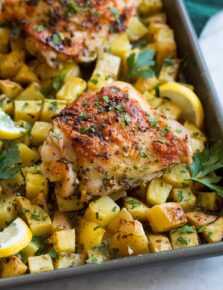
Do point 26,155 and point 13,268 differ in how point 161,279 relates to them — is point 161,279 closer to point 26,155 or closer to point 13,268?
point 13,268

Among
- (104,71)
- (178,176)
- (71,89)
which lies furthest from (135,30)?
(178,176)

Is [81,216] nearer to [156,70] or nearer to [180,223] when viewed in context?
[180,223]

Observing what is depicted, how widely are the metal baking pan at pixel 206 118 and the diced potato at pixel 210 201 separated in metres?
0.34

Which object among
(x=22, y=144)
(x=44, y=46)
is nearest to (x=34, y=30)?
(x=44, y=46)

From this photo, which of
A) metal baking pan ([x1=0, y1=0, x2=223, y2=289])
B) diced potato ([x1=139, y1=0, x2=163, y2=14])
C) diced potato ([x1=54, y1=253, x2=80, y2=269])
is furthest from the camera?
diced potato ([x1=139, y1=0, x2=163, y2=14])

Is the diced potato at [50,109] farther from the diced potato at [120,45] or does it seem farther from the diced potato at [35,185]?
the diced potato at [120,45]

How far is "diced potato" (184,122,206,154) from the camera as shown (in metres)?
3.30

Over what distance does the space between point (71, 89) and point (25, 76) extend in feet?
1.06

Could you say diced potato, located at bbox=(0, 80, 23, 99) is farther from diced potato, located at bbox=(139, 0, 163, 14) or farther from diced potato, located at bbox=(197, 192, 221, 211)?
diced potato, located at bbox=(197, 192, 221, 211)

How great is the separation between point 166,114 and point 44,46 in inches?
33.7

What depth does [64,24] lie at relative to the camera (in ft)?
12.0

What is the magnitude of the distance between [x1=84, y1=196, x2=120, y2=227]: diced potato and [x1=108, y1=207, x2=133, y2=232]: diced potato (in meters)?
0.02

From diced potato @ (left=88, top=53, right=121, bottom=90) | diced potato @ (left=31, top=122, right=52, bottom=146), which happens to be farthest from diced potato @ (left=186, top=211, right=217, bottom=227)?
diced potato @ (left=88, top=53, right=121, bottom=90)

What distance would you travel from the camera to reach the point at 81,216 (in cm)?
302
